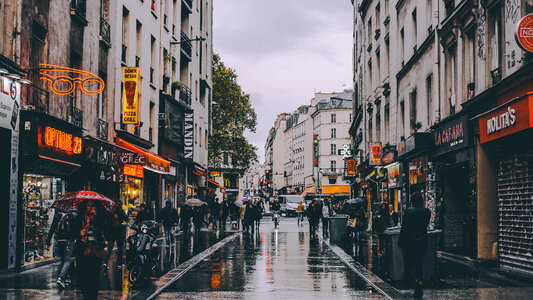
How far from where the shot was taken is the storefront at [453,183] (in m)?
17.2

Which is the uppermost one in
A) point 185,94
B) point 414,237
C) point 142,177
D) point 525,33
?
point 185,94

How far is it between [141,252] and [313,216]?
18195mm

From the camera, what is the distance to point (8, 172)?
1417 cm

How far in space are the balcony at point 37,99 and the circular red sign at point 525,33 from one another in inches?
439

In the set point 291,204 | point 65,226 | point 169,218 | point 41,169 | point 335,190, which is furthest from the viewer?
point 335,190

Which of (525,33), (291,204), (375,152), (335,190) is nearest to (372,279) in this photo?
(525,33)

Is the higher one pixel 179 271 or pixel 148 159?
pixel 148 159

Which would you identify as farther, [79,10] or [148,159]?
[148,159]

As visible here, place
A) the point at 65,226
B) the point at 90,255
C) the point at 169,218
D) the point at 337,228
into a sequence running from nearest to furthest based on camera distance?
the point at 90,255 < the point at 65,226 < the point at 169,218 < the point at 337,228

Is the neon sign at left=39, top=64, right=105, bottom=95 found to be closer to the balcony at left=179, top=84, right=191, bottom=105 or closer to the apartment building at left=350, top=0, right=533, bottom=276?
the apartment building at left=350, top=0, right=533, bottom=276

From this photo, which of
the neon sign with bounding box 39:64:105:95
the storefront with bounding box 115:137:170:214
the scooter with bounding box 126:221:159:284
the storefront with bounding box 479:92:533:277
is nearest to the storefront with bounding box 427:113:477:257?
the storefront with bounding box 479:92:533:277

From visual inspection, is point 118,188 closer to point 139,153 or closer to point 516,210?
point 139,153

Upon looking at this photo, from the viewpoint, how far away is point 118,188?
23750 mm

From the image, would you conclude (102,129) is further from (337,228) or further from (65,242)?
(337,228)
